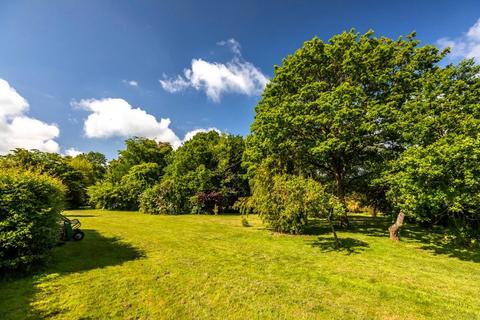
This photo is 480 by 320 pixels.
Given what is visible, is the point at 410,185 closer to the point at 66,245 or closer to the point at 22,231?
the point at 22,231

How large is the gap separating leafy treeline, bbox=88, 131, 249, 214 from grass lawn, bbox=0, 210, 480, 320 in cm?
1536

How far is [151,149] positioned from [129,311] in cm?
3359

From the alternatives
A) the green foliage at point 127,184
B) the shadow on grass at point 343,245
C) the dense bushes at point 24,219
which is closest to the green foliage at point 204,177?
the green foliage at point 127,184

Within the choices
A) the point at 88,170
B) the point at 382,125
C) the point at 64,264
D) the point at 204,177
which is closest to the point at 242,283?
the point at 64,264

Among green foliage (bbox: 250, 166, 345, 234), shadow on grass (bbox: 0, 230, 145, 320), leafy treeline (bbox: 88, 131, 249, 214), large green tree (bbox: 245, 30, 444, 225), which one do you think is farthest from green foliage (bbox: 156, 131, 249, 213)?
shadow on grass (bbox: 0, 230, 145, 320)

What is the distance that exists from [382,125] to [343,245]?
6.84 metres

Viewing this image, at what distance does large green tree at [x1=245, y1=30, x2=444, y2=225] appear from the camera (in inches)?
515

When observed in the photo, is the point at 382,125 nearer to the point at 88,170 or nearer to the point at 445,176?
the point at 445,176

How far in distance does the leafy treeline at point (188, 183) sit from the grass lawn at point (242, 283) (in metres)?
15.4

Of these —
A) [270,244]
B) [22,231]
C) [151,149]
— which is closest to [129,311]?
[22,231]

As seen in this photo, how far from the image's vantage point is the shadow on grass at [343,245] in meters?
10.0

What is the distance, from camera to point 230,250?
31.6 ft

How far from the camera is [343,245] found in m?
10.9

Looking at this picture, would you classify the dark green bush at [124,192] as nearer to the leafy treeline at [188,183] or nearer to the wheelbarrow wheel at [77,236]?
the leafy treeline at [188,183]
